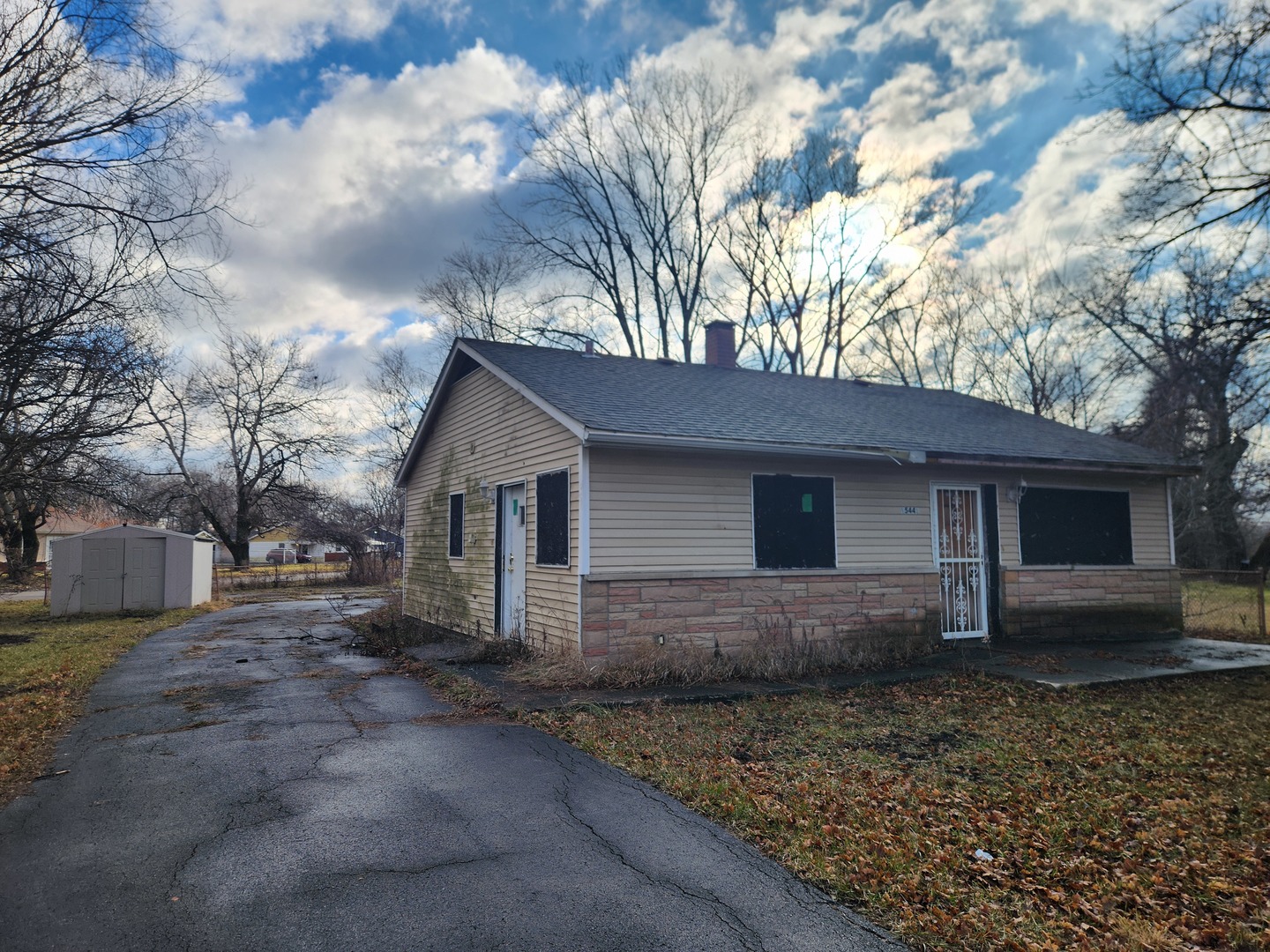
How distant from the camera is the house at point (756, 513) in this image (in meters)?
9.21

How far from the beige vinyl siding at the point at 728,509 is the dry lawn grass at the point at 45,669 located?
5.35 meters

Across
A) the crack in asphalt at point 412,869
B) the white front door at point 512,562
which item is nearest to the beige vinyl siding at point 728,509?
the white front door at point 512,562

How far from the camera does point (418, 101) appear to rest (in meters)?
11.4

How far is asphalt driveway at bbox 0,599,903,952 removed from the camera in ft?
10.5

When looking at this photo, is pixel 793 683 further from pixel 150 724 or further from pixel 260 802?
pixel 150 724

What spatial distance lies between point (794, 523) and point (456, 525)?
645 centimetres

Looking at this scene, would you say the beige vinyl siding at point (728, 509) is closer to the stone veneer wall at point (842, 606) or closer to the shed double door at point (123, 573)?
the stone veneer wall at point (842, 606)

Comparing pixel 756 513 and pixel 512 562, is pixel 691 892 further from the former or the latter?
pixel 512 562

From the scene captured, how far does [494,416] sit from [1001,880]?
9.71m

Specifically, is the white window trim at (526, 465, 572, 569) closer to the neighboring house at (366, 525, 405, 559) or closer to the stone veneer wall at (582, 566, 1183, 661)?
the stone veneer wall at (582, 566, 1183, 661)

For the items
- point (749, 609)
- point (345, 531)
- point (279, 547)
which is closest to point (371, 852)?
point (749, 609)

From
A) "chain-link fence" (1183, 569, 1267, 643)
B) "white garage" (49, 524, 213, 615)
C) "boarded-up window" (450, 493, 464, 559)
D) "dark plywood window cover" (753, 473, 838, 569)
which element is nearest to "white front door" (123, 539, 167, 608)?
"white garage" (49, 524, 213, 615)

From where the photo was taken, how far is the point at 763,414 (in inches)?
446

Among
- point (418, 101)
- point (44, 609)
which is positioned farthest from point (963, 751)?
point (44, 609)
